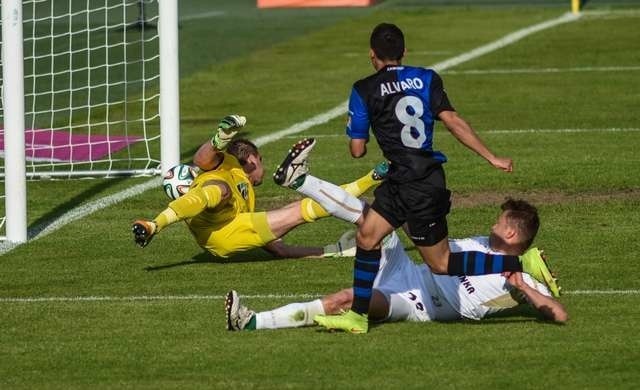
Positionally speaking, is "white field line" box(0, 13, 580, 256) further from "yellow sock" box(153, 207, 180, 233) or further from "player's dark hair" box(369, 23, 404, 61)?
"player's dark hair" box(369, 23, 404, 61)

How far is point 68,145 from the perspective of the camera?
17203 millimetres

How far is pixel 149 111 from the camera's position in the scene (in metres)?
20.7

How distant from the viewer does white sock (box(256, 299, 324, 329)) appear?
9.81m

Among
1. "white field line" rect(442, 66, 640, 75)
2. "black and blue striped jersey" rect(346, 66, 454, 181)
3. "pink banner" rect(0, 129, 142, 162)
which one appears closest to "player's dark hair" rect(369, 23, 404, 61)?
"black and blue striped jersey" rect(346, 66, 454, 181)

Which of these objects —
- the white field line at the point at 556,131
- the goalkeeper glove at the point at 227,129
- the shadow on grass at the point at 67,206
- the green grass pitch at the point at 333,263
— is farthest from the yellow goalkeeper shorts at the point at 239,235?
the white field line at the point at 556,131

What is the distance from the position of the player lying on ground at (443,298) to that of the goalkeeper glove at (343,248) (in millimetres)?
2010

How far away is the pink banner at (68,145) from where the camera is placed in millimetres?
17156

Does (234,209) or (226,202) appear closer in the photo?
(226,202)

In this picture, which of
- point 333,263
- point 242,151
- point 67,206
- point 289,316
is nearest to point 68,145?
point 67,206

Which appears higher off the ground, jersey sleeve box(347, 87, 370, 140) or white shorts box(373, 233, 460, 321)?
jersey sleeve box(347, 87, 370, 140)

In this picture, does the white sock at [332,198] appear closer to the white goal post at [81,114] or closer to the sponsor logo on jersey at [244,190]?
the sponsor logo on jersey at [244,190]

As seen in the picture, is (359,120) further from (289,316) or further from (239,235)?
(239,235)

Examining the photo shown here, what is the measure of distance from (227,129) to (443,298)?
2.45m

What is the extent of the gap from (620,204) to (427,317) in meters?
4.50
